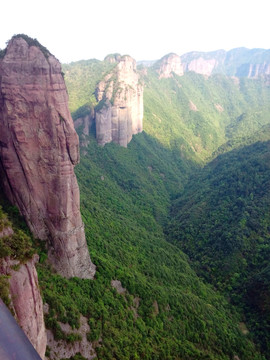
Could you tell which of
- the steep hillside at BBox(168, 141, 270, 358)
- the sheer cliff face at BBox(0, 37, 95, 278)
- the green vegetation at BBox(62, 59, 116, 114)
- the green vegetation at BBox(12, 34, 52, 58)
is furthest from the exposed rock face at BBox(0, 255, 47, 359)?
the green vegetation at BBox(62, 59, 116, 114)

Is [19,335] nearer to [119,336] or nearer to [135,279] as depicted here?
[119,336]

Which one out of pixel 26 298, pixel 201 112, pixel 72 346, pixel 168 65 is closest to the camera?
pixel 26 298

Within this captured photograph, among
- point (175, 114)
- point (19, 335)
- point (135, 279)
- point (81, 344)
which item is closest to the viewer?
point (19, 335)

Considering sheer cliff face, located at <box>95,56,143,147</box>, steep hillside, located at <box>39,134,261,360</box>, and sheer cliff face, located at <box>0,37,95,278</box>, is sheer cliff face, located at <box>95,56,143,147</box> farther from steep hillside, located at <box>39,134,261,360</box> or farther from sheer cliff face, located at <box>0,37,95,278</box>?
sheer cliff face, located at <box>0,37,95,278</box>

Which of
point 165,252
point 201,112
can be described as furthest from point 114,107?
point 201,112

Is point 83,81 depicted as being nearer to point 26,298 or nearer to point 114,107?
point 114,107

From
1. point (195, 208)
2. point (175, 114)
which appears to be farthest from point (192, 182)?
point (175, 114)

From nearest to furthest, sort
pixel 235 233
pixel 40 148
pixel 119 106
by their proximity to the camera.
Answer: pixel 40 148, pixel 235 233, pixel 119 106
